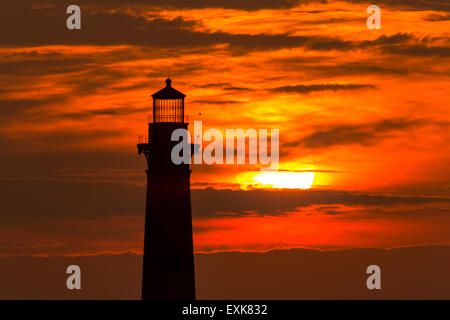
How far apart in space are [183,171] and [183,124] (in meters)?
2.44

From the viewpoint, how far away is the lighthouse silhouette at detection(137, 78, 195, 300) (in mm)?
54500

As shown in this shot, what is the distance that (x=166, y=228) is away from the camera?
54.6 meters

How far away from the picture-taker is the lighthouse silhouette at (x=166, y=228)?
5450 centimetres

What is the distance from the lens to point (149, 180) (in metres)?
54.8
